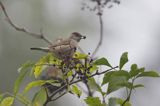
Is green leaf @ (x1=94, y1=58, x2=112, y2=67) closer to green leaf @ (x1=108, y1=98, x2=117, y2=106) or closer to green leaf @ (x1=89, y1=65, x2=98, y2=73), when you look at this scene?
green leaf @ (x1=89, y1=65, x2=98, y2=73)

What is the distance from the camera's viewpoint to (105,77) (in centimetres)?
229

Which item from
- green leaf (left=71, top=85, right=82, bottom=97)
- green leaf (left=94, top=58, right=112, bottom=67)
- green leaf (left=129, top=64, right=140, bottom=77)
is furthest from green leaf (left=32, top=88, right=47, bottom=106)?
green leaf (left=129, top=64, right=140, bottom=77)

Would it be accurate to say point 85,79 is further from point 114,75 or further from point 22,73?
point 22,73

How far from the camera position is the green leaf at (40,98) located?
235cm

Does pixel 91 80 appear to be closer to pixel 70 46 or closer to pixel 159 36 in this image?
pixel 70 46

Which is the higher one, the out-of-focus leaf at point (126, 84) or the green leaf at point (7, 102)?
the out-of-focus leaf at point (126, 84)

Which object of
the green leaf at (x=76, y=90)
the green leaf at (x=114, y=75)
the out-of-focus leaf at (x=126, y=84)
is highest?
the green leaf at (x=114, y=75)

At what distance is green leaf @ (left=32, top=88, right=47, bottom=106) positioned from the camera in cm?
235

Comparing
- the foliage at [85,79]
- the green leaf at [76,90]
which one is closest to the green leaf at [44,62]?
the foliage at [85,79]

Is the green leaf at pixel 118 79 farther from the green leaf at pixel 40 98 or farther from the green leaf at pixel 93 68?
the green leaf at pixel 40 98

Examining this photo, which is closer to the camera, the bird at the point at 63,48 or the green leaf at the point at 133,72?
the green leaf at the point at 133,72

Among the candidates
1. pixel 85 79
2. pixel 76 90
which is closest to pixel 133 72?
pixel 85 79

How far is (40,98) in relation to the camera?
7.74 ft

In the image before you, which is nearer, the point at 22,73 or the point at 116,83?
the point at 116,83
